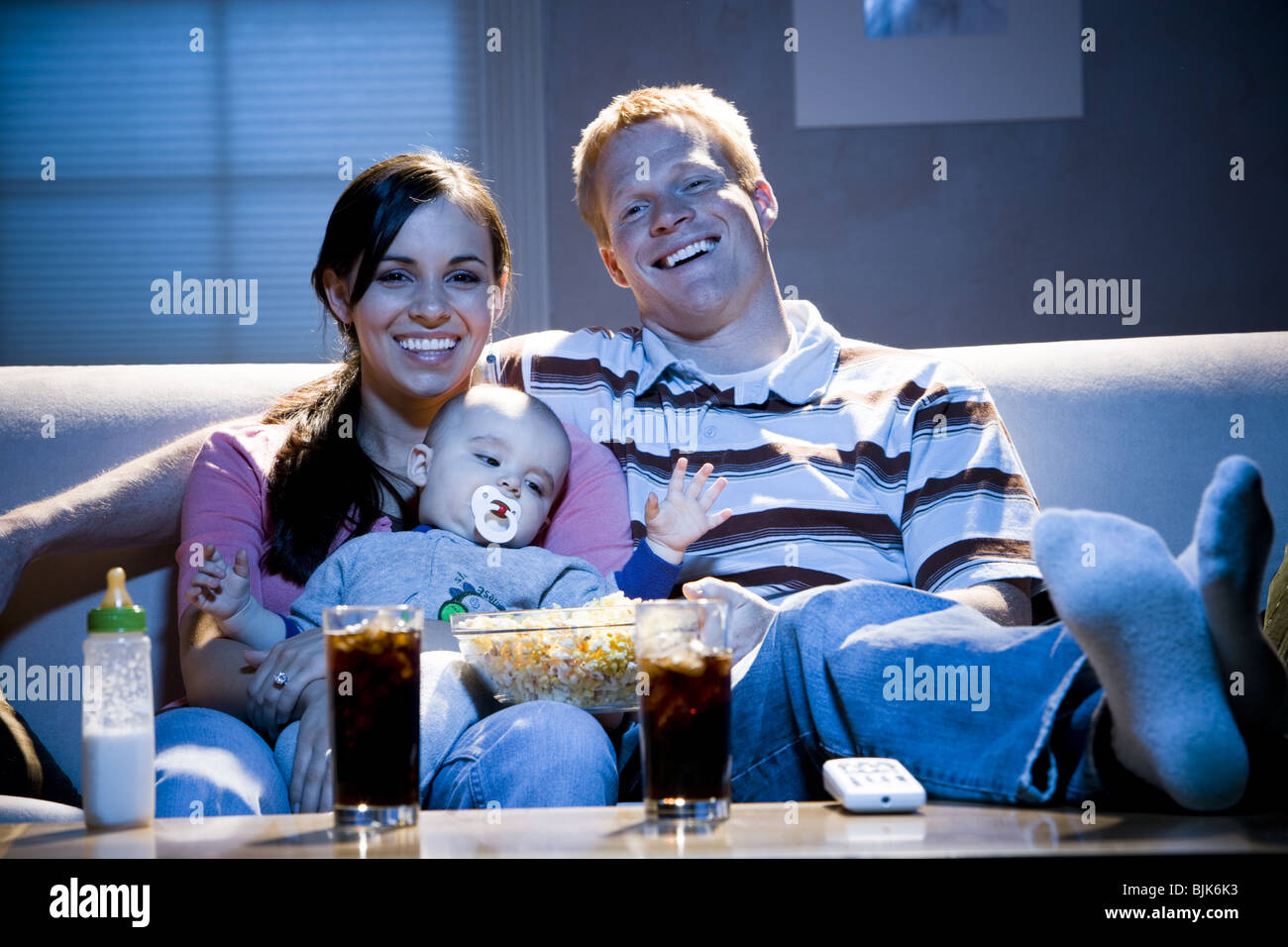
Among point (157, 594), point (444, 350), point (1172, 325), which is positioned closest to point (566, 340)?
point (444, 350)

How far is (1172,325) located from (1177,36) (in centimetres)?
72

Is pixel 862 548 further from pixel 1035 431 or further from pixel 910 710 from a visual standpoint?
pixel 910 710

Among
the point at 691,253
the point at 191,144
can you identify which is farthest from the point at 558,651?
the point at 191,144

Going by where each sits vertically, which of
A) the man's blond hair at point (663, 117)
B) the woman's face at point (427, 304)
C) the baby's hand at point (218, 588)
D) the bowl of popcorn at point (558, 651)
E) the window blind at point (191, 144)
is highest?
the window blind at point (191, 144)

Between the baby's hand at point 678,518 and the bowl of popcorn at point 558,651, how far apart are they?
0.27m

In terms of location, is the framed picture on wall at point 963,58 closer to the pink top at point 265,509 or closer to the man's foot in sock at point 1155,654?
the pink top at point 265,509

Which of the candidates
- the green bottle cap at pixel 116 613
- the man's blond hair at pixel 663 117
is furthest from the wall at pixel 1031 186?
the green bottle cap at pixel 116 613

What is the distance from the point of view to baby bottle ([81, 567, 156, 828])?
2.75 ft

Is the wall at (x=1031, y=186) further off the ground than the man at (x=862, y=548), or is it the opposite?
the wall at (x=1031, y=186)

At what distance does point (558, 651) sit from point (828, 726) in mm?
305

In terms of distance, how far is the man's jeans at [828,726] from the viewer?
860 millimetres

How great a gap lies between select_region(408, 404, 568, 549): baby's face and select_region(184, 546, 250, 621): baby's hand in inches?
10.9

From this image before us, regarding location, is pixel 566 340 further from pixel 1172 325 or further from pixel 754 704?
pixel 1172 325

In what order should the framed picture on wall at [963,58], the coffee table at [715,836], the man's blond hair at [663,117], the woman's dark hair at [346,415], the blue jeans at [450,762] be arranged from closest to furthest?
the coffee table at [715,836], the blue jeans at [450,762], the woman's dark hair at [346,415], the man's blond hair at [663,117], the framed picture on wall at [963,58]
